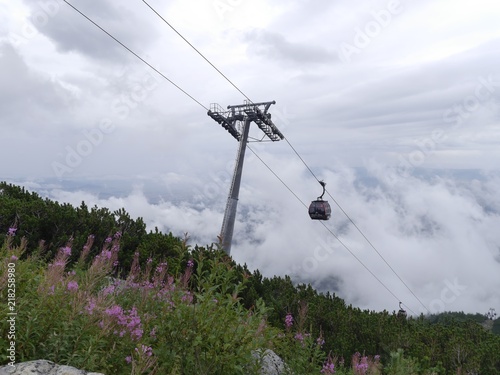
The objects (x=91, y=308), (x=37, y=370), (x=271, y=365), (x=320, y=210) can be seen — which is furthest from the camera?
(x=320, y=210)

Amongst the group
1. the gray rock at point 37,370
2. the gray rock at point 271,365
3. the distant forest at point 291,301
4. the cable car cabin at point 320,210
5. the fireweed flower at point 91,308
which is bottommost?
the gray rock at point 37,370

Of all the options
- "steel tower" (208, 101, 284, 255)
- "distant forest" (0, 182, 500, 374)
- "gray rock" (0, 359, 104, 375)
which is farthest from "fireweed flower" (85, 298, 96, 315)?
"steel tower" (208, 101, 284, 255)

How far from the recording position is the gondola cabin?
1762 centimetres

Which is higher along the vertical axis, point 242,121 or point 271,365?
point 242,121

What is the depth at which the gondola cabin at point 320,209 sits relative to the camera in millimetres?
17625

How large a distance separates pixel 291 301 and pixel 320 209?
9.30 m

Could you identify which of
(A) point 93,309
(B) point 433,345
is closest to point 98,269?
(A) point 93,309

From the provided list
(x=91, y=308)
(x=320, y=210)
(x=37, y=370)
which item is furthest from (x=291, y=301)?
(x=320, y=210)

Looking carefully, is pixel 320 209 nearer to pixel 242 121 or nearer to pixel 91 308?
pixel 242 121

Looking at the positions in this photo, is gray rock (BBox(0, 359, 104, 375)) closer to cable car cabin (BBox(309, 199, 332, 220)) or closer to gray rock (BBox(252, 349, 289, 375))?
gray rock (BBox(252, 349, 289, 375))

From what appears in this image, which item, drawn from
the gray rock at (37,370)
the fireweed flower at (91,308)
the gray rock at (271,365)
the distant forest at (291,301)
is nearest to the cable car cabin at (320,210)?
the distant forest at (291,301)

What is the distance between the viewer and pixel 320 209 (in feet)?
58.2

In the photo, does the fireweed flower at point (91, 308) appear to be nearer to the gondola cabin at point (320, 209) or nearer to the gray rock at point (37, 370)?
the gray rock at point (37, 370)

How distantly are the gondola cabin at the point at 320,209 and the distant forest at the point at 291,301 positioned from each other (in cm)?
724
